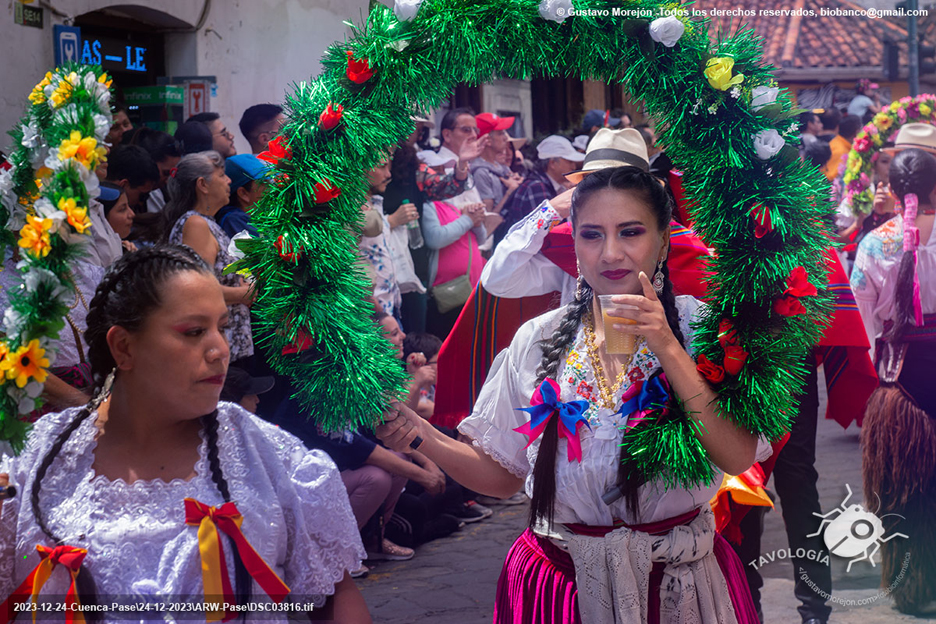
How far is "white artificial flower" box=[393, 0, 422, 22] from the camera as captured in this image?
9.16 feet

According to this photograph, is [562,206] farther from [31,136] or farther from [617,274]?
[31,136]

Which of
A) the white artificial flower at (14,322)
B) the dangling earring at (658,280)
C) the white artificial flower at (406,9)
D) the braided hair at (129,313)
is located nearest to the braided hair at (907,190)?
the dangling earring at (658,280)

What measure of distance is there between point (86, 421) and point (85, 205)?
0.53 metres

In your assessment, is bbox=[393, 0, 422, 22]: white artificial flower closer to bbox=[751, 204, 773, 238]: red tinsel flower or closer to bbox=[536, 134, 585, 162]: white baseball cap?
bbox=[751, 204, 773, 238]: red tinsel flower

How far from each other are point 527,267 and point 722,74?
3.93ft

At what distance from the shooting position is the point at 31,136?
2316 mm

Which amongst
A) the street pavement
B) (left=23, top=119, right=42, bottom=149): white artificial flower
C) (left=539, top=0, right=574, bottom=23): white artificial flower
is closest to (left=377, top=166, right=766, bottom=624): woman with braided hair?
(left=539, top=0, right=574, bottom=23): white artificial flower

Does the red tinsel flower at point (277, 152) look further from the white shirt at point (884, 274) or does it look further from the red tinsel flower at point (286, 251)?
the white shirt at point (884, 274)

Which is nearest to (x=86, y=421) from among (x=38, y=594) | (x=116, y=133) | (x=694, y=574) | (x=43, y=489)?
(x=43, y=489)

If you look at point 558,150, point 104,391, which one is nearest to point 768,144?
point 104,391

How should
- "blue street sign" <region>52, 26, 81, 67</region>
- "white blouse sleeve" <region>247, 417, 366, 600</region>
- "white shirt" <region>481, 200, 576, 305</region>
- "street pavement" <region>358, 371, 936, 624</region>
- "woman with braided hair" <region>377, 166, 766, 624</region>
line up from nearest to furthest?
"white blouse sleeve" <region>247, 417, 366, 600</region> < "woman with braided hair" <region>377, 166, 766, 624</region> < "white shirt" <region>481, 200, 576, 305</region> < "street pavement" <region>358, 371, 936, 624</region> < "blue street sign" <region>52, 26, 81, 67</region>

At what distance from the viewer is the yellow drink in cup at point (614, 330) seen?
97.6 inches

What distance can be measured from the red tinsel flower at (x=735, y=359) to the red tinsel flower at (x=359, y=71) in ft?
4.11

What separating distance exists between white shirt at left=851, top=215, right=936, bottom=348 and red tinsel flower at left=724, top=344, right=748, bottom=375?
2774mm
